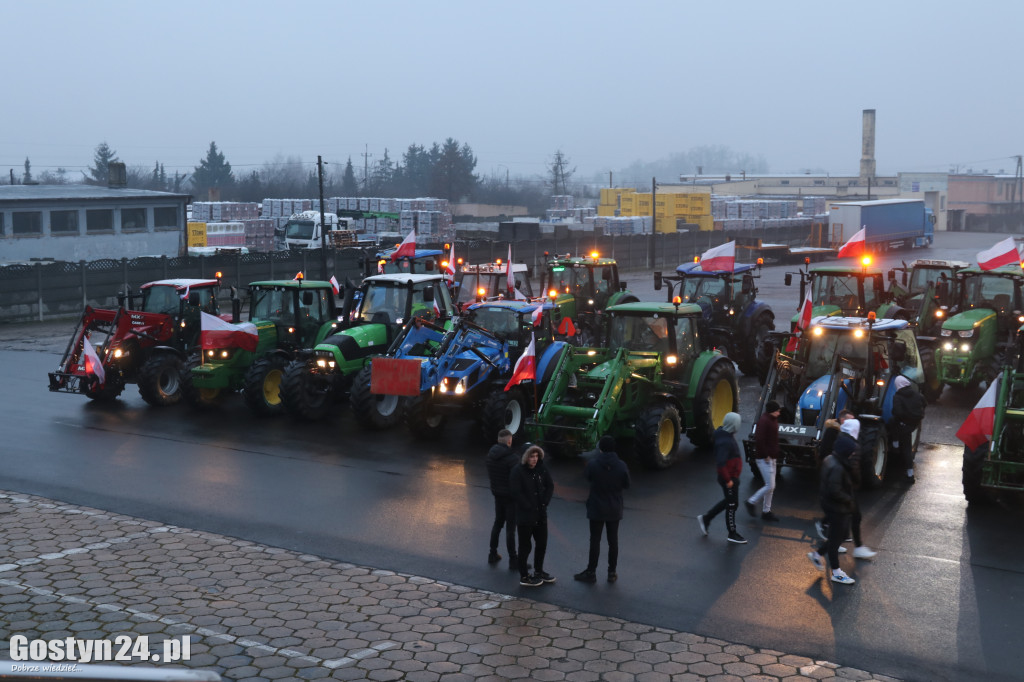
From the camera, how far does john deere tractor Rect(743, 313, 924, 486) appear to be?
13.6m

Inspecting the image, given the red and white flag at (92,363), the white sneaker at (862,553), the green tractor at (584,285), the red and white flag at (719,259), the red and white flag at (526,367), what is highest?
the red and white flag at (719,259)

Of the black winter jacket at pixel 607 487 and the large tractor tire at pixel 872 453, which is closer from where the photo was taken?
the black winter jacket at pixel 607 487

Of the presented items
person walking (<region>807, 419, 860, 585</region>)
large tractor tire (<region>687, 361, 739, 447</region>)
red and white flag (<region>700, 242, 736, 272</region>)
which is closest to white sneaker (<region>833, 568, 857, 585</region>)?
person walking (<region>807, 419, 860, 585</region>)

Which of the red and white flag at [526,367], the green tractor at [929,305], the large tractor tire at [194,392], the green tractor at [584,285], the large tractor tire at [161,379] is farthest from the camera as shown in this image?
the green tractor at [584,285]

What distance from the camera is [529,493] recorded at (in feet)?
34.2

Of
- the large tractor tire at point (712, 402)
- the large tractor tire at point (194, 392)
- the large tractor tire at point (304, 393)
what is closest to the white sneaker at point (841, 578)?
the large tractor tire at point (712, 402)

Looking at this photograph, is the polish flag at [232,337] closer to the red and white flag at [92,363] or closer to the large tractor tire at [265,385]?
the large tractor tire at [265,385]

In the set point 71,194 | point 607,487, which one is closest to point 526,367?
point 607,487

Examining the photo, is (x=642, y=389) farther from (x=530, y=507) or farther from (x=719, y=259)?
(x=719, y=259)

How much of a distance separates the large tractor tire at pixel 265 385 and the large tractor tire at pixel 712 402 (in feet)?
23.1

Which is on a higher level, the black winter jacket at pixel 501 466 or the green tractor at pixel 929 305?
the green tractor at pixel 929 305

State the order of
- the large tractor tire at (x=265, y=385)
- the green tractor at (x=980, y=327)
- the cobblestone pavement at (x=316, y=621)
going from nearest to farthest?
1. the cobblestone pavement at (x=316, y=621)
2. the large tractor tire at (x=265, y=385)
3. the green tractor at (x=980, y=327)

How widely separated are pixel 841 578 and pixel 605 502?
2415 millimetres

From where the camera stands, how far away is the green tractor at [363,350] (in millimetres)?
17484
